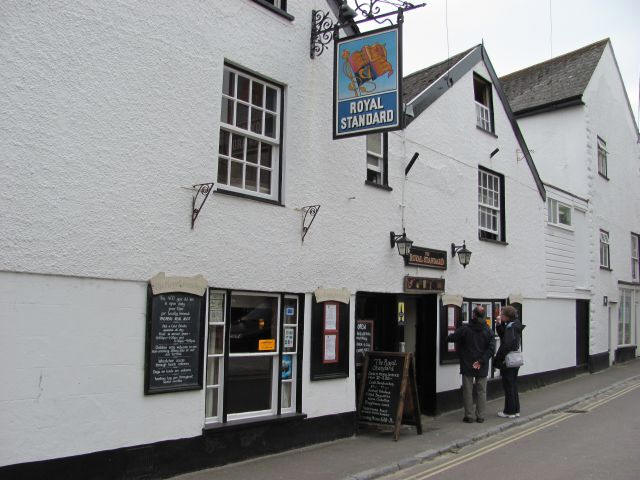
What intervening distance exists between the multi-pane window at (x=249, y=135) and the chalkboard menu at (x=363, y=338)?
3.37 metres

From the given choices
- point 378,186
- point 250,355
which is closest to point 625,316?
point 378,186

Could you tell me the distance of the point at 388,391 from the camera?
9.30m

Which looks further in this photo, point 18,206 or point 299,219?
point 299,219

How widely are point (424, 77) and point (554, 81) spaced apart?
1053 centimetres

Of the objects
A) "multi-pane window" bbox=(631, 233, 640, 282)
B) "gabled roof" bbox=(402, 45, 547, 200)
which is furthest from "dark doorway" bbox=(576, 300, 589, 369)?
"multi-pane window" bbox=(631, 233, 640, 282)

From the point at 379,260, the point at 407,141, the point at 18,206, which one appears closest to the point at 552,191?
the point at 407,141

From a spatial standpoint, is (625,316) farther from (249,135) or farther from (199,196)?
(199,196)

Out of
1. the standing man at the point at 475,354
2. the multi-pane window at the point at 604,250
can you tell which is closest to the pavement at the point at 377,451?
the standing man at the point at 475,354

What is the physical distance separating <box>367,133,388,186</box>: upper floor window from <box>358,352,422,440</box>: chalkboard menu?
2.93 meters

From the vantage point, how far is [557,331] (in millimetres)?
16031

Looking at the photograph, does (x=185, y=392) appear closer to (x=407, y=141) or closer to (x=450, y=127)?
(x=407, y=141)

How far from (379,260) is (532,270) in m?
6.47

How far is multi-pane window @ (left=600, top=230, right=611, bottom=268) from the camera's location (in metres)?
20.2

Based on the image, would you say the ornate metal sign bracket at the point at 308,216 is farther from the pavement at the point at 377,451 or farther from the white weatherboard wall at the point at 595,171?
the white weatherboard wall at the point at 595,171
